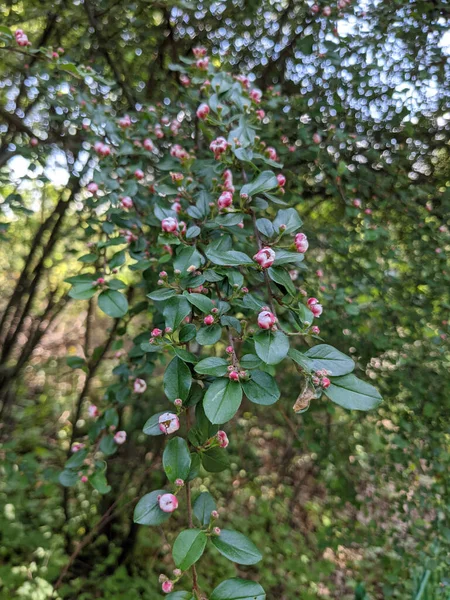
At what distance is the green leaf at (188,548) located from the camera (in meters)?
0.49

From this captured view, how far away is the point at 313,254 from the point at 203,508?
114 centimetres

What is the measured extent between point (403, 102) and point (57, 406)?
2.68m

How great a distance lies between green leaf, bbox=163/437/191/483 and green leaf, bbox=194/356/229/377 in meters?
0.10

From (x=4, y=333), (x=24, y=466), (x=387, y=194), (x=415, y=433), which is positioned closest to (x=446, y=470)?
(x=415, y=433)

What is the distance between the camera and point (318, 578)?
200 centimetres

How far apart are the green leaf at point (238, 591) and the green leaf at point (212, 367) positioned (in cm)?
26

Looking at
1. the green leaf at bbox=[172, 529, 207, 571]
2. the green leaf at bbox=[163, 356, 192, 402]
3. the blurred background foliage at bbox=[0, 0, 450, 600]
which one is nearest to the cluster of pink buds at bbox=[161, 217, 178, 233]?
the green leaf at bbox=[163, 356, 192, 402]

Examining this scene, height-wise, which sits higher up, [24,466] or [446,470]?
[446,470]

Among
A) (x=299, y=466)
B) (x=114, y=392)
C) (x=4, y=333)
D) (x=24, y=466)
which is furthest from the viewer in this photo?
(x=299, y=466)

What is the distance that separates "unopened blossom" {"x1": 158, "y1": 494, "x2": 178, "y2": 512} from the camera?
549mm

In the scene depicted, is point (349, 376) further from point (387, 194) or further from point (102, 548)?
Result: point (102, 548)

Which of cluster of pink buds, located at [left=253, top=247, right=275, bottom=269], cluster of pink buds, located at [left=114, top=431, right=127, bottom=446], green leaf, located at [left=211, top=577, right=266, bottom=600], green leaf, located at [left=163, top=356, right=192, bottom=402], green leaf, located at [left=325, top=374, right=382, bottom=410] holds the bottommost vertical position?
cluster of pink buds, located at [left=114, top=431, right=127, bottom=446]

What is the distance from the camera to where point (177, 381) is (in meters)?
0.57

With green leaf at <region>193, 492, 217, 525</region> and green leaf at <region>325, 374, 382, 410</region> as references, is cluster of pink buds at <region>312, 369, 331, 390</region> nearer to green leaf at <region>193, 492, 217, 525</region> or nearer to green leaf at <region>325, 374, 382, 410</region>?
green leaf at <region>325, 374, 382, 410</region>
